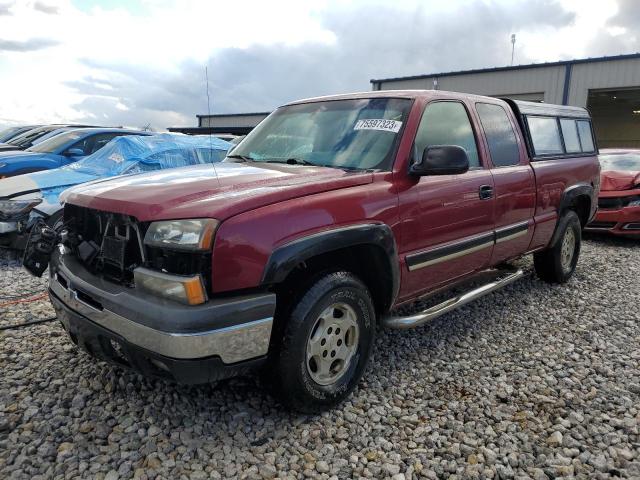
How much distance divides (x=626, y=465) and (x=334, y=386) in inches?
58.5

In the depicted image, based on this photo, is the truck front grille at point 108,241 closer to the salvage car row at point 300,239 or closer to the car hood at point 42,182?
the salvage car row at point 300,239

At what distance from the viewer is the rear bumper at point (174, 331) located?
2143 mm

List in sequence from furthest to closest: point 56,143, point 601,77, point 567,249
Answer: point 601,77 → point 56,143 → point 567,249

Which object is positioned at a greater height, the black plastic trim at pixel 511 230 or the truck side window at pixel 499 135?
the truck side window at pixel 499 135

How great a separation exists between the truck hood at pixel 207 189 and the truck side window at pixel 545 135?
2392 mm

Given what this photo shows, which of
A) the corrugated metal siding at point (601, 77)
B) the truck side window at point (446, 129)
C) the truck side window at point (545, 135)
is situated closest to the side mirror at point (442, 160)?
the truck side window at point (446, 129)

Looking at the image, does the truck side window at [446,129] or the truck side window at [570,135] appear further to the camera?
the truck side window at [570,135]

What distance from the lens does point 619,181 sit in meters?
7.94

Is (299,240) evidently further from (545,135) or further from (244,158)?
(545,135)

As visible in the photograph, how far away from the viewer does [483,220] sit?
366 cm

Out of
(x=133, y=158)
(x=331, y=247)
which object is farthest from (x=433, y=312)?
(x=133, y=158)

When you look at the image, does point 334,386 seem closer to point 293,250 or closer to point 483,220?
point 293,250

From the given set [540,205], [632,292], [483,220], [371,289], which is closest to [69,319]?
[371,289]

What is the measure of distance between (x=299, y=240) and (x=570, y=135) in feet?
13.5
